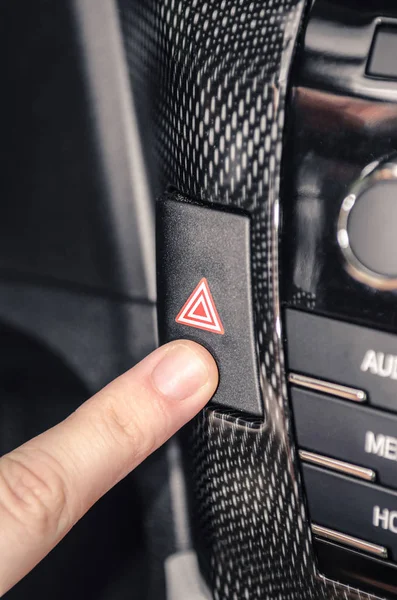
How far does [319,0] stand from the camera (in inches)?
16.3

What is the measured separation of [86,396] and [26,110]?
0.22 m

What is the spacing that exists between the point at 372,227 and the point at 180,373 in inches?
6.1

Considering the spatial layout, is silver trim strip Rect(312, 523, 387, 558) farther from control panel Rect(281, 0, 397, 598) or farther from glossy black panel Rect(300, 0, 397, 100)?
glossy black panel Rect(300, 0, 397, 100)

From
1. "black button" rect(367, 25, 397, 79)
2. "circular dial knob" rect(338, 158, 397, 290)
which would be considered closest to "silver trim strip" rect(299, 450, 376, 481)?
"circular dial knob" rect(338, 158, 397, 290)

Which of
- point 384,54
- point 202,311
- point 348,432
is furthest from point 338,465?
point 384,54

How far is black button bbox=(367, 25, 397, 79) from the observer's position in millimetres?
392

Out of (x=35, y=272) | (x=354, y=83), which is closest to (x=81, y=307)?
(x=35, y=272)

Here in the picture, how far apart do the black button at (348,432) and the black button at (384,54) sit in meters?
0.18

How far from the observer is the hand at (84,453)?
0.50m

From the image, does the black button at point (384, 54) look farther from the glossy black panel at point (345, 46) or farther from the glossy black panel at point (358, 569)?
the glossy black panel at point (358, 569)

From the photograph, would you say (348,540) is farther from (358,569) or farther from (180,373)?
(180,373)

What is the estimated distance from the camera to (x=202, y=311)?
1.55ft

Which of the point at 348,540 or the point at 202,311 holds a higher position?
the point at 202,311

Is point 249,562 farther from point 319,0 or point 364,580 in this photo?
point 319,0
